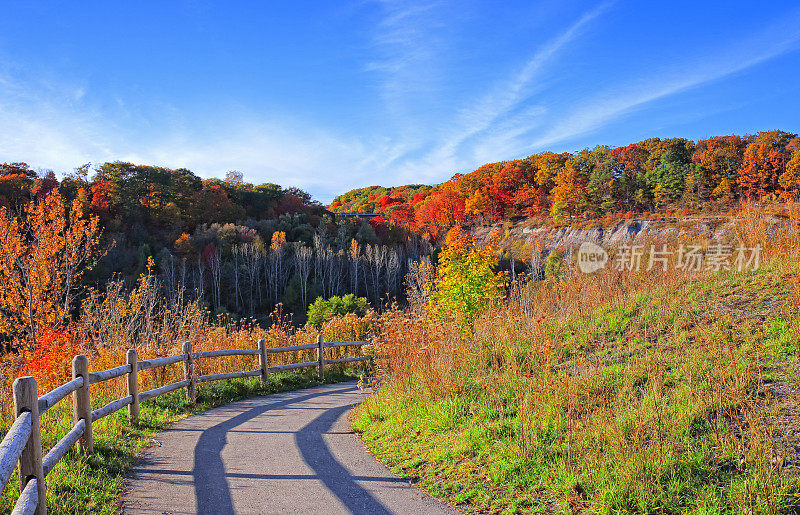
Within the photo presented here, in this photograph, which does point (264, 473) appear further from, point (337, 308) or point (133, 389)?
point (337, 308)

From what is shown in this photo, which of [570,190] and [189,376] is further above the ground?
[570,190]

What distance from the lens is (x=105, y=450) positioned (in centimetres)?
506

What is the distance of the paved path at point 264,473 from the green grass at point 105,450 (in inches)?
7.3

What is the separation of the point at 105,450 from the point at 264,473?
6.34ft

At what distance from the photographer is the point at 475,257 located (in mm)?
11227

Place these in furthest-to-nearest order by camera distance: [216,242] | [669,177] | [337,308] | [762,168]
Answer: [669,177] < [762,168] < [216,242] < [337,308]

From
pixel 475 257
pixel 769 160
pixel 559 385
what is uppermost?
pixel 769 160

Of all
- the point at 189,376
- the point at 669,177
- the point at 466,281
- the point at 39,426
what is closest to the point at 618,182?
the point at 669,177

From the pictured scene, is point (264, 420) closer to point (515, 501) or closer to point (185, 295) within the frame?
point (515, 501)

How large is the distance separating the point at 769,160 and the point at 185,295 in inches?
2606

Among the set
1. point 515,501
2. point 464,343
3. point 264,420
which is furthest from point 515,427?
point 264,420

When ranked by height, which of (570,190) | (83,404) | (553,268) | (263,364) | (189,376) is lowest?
(263,364)

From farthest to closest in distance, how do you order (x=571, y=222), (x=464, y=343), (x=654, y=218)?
(x=571, y=222), (x=654, y=218), (x=464, y=343)

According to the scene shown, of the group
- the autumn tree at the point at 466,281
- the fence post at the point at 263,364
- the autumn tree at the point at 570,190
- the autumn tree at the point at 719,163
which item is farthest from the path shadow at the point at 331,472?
the autumn tree at the point at 570,190
